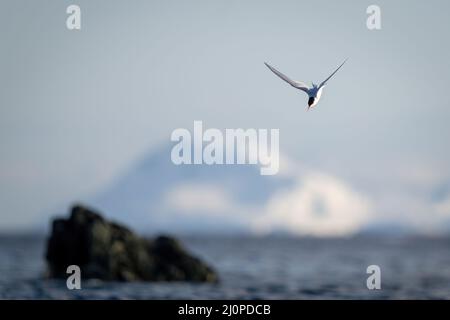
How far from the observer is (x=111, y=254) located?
1736 inches

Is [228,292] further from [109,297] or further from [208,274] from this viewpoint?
[109,297]

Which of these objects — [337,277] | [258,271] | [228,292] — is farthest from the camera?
[258,271]

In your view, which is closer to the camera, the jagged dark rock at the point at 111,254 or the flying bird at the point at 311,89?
the flying bird at the point at 311,89

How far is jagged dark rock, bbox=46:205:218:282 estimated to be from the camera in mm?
43750

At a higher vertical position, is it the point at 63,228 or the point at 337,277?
the point at 63,228

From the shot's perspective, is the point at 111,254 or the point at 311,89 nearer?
the point at 311,89

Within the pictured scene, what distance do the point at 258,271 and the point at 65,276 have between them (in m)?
23.8

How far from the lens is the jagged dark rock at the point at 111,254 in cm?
4375

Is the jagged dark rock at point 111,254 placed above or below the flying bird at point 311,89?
below

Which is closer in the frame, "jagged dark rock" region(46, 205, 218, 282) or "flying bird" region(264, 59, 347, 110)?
"flying bird" region(264, 59, 347, 110)

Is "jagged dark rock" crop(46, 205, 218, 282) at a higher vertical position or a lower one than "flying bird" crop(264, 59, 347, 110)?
lower
